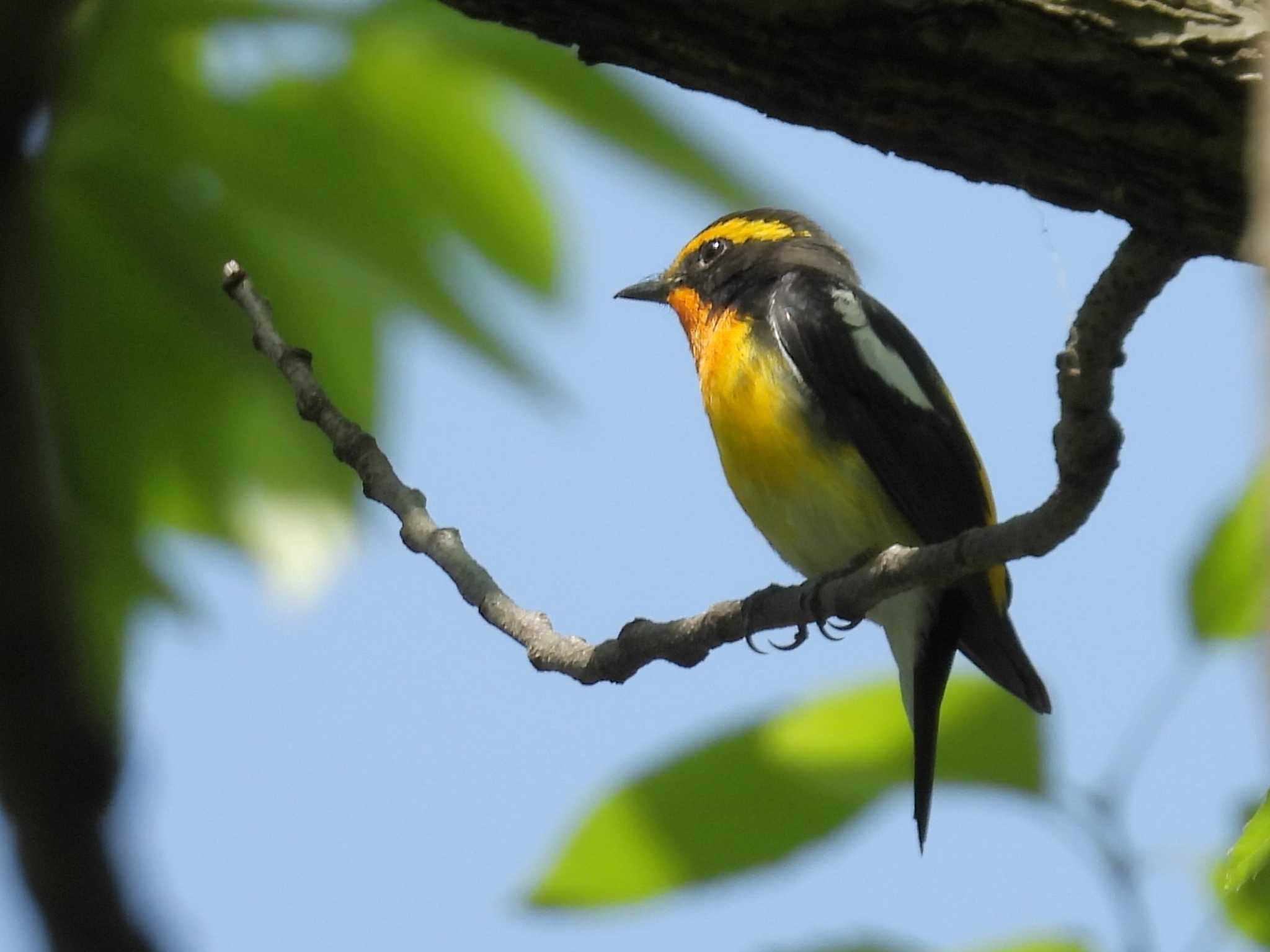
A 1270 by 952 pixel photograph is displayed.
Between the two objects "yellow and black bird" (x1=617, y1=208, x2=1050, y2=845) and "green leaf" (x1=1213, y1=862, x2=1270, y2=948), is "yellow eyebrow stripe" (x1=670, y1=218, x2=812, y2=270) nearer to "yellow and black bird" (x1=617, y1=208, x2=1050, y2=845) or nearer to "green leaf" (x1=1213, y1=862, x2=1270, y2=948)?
"yellow and black bird" (x1=617, y1=208, x2=1050, y2=845)

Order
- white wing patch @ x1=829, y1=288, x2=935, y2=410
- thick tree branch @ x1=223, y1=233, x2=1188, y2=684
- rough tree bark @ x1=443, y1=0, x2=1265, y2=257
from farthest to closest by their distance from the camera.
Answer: white wing patch @ x1=829, y1=288, x2=935, y2=410, rough tree bark @ x1=443, y1=0, x2=1265, y2=257, thick tree branch @ x1=223, y1=233, x2=1188, y2=684

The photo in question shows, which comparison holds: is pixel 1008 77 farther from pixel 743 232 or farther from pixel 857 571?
pixel 743 232

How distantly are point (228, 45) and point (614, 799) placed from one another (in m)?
1.30

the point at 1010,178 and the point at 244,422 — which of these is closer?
the point at 1010,178

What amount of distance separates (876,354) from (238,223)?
2.01 metres

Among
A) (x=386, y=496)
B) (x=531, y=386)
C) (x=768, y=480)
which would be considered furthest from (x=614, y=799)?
(x=768, y=480)

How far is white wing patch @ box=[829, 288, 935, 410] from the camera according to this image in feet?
12.8

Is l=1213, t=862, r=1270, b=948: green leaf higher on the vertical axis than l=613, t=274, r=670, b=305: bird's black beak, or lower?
lower

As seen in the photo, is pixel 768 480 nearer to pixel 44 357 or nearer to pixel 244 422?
pixel 244 422

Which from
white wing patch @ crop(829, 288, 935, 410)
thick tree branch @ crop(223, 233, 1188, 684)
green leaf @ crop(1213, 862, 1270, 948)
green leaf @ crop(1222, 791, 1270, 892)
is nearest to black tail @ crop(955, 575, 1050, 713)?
white wing patch @ crop(829, 288, 935, 410)

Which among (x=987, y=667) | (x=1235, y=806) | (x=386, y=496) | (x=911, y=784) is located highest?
(x=386, y=496)

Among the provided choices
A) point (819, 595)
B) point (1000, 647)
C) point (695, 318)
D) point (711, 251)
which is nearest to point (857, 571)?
point (819, 595)

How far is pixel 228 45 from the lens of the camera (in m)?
2.42

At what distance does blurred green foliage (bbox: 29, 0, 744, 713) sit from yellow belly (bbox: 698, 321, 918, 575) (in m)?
1.36
